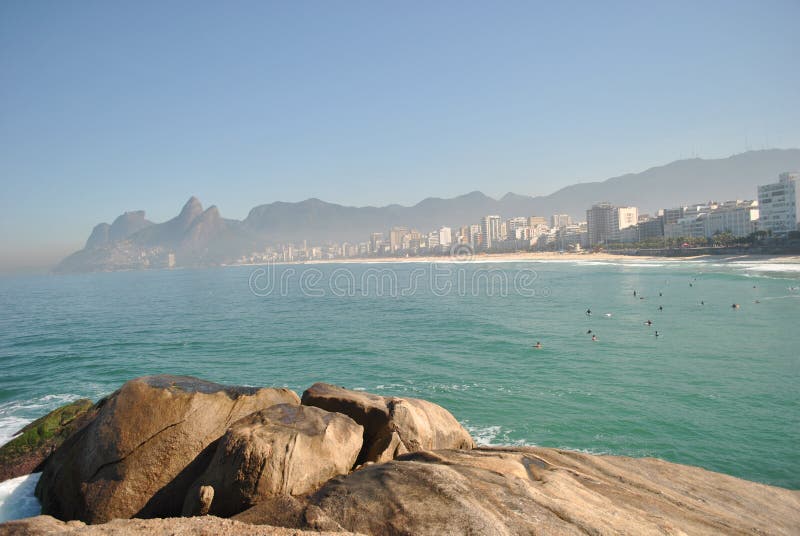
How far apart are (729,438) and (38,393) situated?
2689cm

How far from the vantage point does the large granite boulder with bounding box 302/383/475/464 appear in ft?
25.0

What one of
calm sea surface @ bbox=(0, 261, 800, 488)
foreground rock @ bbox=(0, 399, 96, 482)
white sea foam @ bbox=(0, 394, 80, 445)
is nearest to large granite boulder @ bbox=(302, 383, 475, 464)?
calm sea surface @ bbox=(0, 261, 800, 488)

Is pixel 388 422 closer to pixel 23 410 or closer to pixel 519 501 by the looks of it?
pixel 519 501

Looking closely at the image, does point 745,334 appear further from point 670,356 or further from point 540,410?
point 540,410

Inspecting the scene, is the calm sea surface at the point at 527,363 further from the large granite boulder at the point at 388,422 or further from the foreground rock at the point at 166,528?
the foreground rock at the point at 166,528

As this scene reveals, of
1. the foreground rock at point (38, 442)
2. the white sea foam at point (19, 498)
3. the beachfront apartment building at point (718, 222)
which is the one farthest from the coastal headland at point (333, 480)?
the beachfront apartment building at point (718, 222)

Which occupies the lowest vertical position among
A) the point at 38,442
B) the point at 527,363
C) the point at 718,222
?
the point at 527,363

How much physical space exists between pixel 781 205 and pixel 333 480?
490 ft

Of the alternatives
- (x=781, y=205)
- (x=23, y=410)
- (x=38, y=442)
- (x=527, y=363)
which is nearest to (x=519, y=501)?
(x=38, y=442)

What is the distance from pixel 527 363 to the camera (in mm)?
22750

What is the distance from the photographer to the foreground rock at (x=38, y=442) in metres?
9.84

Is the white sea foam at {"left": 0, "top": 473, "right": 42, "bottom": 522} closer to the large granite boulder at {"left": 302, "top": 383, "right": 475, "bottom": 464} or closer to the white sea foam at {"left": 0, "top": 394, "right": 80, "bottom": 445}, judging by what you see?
the large granite boulder at {"left": 302, "top": 383, "right": 475, "bottom": 464}

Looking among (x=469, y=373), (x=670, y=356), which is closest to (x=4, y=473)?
(x=469, y=373)

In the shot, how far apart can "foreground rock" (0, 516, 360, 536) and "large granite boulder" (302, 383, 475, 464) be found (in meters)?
2.78
